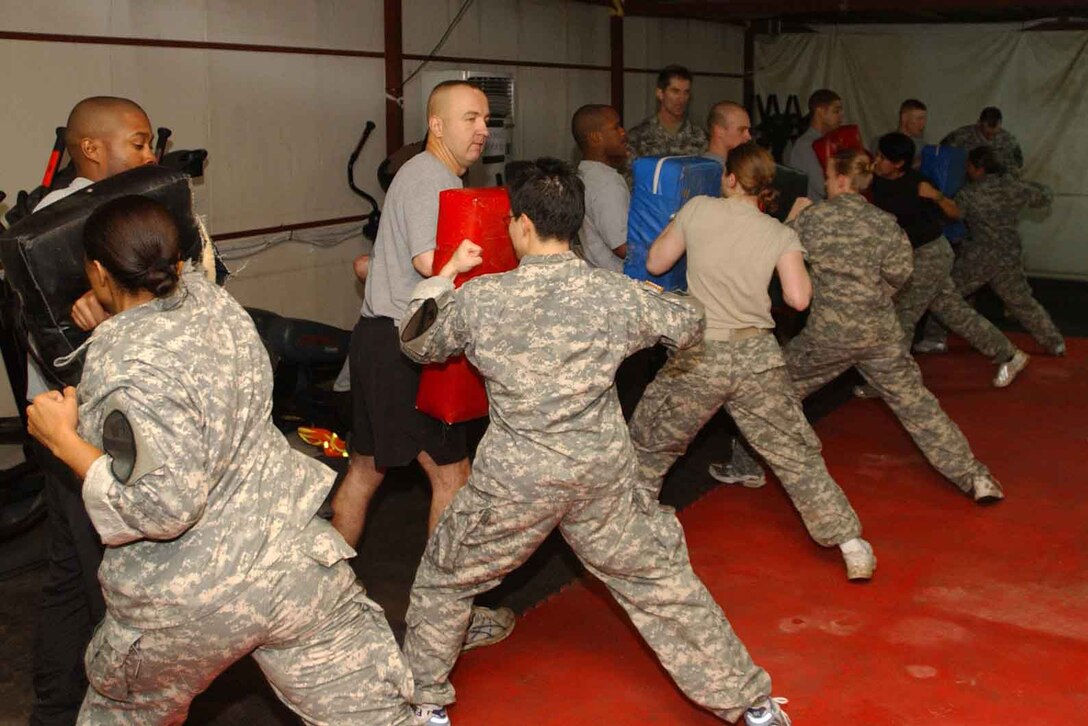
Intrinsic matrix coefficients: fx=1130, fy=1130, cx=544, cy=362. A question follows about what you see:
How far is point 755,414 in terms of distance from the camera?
3750mm

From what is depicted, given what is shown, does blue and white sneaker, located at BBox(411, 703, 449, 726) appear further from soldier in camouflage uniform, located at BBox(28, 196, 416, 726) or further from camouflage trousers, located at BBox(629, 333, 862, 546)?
camouflage trousers, located at BBox(629, 333, 862, 546)

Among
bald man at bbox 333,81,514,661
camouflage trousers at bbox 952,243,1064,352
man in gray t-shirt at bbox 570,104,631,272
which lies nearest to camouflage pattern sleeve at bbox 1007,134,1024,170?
camouflage trousers at bbox 952,243,1064,352

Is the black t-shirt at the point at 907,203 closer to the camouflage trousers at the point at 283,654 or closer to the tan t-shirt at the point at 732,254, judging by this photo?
the tan t-shirt at the point at 732,254

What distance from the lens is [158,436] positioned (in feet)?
6.38

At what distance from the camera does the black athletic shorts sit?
10.9 ft

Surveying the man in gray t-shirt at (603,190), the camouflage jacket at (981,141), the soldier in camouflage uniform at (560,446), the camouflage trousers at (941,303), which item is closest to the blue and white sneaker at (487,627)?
the soldier in camouflage uniform at (560,446)

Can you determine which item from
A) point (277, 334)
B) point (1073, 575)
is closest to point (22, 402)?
point (277, 334)

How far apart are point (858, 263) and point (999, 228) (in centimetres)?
322

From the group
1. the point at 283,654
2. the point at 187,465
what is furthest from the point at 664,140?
the point at 187,465

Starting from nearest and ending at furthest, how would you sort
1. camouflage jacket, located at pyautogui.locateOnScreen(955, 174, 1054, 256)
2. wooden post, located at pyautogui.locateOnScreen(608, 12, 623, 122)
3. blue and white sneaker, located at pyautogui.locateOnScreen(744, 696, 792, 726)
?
1. blue and white sneaker, located at pyautogui.locateOnScreen(744, 696, 792, 726)
2. camouflage jacket, located at pyautogui.locateOnScreen(955, 174, 1054, 256)
3. wooden post, located at pyautogui.locateOnScreen(608, 12, 623, 122)

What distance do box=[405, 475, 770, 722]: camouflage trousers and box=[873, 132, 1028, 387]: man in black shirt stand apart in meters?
3.31

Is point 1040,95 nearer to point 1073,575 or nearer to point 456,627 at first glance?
point 1073,575

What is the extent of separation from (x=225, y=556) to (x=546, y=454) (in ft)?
2.59

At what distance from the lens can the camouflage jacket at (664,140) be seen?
19.7 ft
